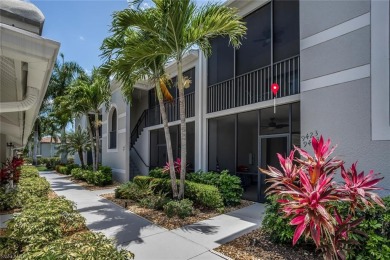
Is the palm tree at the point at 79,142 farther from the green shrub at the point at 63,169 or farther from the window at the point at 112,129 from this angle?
the window at the point at 112,129

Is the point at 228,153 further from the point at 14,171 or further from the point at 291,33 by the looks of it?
the point at 14,171

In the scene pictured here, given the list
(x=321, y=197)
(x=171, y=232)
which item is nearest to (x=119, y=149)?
(x=171, y=232)

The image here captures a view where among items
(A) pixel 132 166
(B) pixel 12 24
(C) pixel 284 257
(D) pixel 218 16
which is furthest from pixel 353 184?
(A) pixel 132 166

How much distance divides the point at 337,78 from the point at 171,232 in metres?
5.64

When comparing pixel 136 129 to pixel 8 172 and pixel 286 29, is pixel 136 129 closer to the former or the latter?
pixel 8 172

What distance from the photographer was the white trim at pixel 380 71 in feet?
16.3

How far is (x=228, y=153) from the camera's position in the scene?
1080 cm

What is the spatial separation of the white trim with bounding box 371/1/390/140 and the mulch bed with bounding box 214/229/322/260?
9.61 ft

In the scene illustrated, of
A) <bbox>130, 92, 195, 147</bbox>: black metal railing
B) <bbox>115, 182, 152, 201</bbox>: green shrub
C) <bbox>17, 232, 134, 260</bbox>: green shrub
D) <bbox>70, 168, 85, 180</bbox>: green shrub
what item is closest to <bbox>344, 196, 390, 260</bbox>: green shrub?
<bbox>17, 232, 134, 260</bbox>: green shrub

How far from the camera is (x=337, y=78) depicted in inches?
232

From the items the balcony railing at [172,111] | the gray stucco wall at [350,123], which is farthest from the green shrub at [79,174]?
the gray stucco wall at [350,123]

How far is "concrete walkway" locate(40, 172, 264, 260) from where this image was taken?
469cm

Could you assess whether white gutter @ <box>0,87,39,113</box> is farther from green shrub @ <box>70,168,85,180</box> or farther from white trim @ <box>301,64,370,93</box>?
green shrub @ <box>70,168,85,180</box>

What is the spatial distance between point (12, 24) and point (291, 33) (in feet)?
24.8
